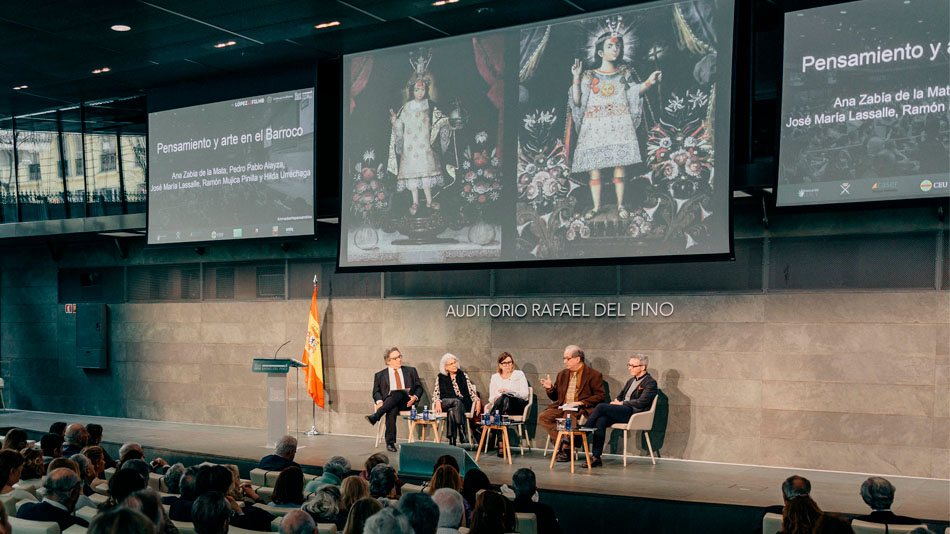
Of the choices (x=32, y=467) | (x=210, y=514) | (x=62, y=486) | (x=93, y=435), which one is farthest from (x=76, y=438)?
(x=210, y=514)

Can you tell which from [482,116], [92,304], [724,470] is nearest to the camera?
[724,470]

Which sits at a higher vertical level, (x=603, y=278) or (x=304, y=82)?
(x=304, y=82)

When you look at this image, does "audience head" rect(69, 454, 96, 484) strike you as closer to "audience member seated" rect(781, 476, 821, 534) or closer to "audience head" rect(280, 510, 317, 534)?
"audience head" rect(280, 510, 317, 534)

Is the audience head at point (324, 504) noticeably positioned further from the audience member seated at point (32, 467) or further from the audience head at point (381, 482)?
the audience member seated at point (32, 467)

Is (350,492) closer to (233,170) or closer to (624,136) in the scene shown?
(624,136)

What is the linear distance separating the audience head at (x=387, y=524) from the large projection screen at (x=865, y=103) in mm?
6014

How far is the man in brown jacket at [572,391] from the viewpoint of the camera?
30.6ft

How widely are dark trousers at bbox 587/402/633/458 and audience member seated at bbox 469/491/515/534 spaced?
17.1 feet

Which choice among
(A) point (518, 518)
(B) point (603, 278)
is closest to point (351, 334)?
(B) point (603, 278)

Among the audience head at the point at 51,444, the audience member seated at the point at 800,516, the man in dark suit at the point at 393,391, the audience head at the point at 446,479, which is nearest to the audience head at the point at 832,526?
the audience member seated at the point at 800,516

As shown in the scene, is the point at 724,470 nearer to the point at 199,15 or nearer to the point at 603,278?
the point at 603,278

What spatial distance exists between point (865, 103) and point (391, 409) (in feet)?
19.2

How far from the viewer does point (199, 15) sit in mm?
9266

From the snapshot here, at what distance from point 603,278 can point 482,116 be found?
2.23 meters
